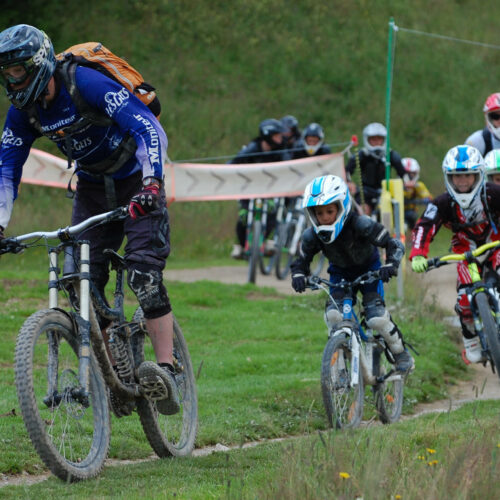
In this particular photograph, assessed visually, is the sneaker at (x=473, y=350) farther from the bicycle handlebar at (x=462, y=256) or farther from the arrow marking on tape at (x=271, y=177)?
the arrow marking on tape at (x=271, y=177)

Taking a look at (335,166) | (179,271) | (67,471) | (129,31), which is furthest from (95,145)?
(129,31)

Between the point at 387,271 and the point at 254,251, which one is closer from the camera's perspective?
the point at 387,271

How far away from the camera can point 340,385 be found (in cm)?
803

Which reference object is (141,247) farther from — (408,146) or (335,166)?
(408,146)

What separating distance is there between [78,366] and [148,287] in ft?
2.21

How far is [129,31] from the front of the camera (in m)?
33.3

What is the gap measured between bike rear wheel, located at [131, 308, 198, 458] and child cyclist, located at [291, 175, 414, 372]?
1.42 meters

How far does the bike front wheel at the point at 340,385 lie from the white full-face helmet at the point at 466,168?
1870 millimetres

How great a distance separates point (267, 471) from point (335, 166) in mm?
10700

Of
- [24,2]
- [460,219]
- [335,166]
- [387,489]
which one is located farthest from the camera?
[24,2]

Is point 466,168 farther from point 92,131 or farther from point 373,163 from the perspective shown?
point 373,163

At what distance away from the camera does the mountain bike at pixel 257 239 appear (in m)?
16.3

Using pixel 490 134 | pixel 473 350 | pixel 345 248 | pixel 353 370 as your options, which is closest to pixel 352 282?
pixel 345 248

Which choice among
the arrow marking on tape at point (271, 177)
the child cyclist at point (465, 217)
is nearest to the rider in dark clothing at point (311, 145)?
the arrow marking on tape at point (271, 177)
